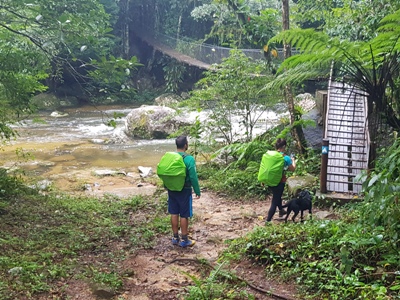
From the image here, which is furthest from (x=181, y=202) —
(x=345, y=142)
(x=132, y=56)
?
(x=345, y=142)

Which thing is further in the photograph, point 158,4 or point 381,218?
point 158,4

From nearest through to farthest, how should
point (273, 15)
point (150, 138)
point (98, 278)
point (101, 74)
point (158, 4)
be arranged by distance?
point (98, 278) < point (101, 74) < point (273, 15) < point (150, 138) < point (158, 4)

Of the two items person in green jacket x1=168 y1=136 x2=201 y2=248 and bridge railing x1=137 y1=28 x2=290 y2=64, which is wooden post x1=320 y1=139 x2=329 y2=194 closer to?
person in green jacket x1=168 y1=136 x2=201 y2=248

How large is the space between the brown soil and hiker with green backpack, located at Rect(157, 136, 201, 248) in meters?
0.22

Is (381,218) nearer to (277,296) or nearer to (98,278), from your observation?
(277,296)

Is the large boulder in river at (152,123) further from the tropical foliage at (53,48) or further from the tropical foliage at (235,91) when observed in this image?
the tropical foliage at (53,48)

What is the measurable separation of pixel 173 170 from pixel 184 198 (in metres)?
0.43

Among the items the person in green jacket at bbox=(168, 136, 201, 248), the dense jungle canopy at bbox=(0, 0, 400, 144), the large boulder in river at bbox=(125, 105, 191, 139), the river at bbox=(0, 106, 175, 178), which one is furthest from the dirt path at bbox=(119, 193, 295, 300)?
the large boulder in river at bbox=(125, 105, 191, 139)

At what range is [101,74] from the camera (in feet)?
13.9

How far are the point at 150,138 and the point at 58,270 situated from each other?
11.1 metres

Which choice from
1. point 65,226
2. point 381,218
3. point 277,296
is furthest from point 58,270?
point 381,218

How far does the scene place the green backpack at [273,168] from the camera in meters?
4.89

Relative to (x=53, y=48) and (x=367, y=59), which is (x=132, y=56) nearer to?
(x=53, y=48)

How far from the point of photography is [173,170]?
14.6 feet
